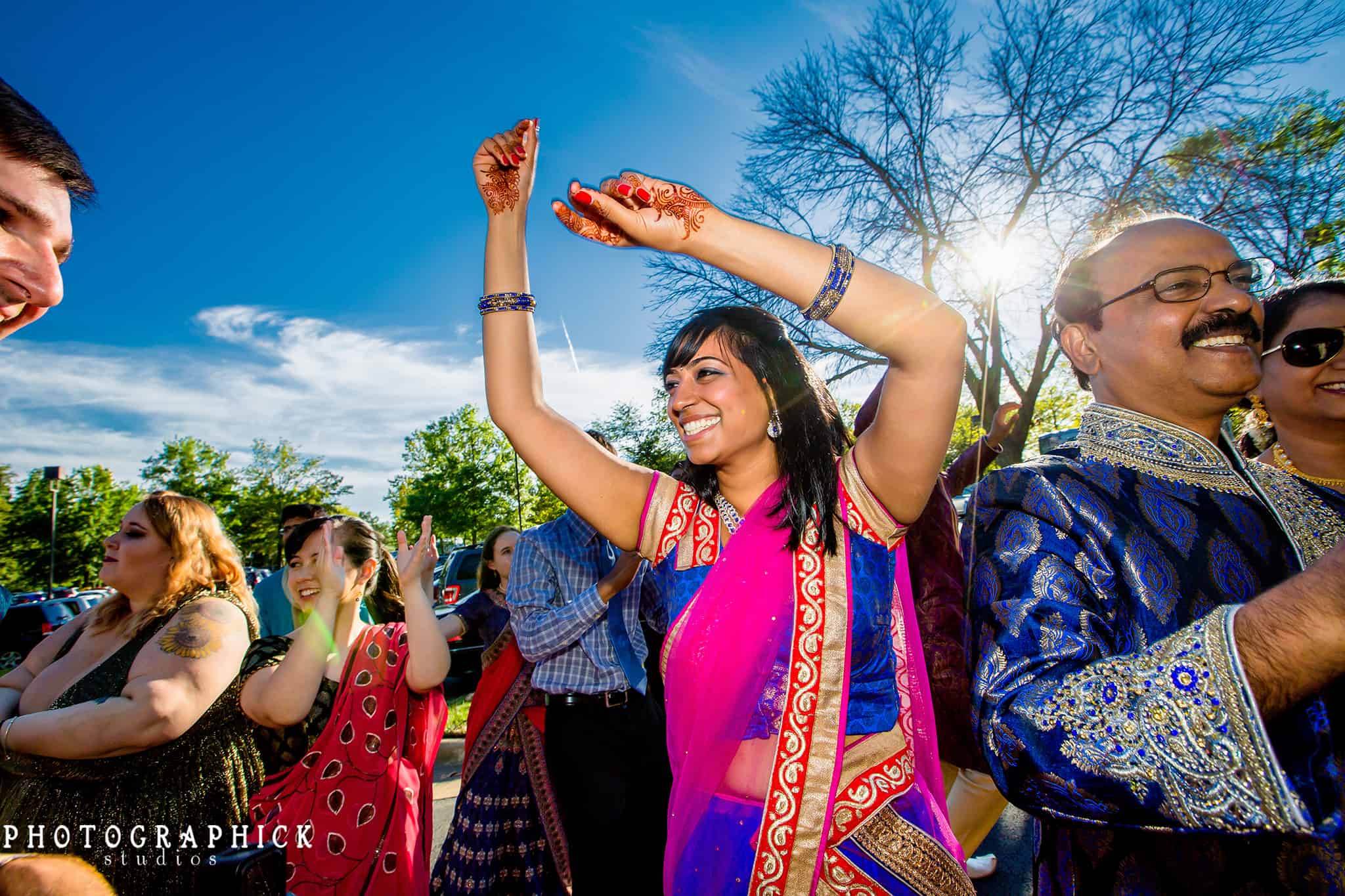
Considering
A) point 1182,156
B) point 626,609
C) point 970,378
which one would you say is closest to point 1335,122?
point 1182,156

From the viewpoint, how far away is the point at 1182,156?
10477 millimetres

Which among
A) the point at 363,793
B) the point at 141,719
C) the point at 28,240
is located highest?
the point at 28,240

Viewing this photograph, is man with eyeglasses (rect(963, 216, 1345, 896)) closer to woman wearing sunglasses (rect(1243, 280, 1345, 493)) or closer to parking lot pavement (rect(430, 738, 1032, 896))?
woman wearing sunglasses (rect(1243, 280, 1345, 493))

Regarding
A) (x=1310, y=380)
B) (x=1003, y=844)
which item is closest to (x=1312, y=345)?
(x=1310, y=380)

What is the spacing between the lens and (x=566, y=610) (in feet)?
10.7

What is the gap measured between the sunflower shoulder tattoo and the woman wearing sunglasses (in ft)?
12.0

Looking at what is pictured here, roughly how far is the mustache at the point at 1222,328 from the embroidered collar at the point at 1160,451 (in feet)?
0.60

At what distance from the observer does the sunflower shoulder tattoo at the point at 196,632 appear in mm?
2467

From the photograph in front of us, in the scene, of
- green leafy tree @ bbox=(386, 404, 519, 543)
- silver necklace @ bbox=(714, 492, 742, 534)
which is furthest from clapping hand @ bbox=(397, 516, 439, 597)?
green leafy tree @ bbox=(386, 404, 519, 543)

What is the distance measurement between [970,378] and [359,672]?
12.2m

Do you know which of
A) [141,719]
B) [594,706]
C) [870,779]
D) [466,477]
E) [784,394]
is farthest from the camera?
[466,477]

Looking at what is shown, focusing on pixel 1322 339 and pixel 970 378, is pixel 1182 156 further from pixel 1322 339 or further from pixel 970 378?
pixel 1322 339

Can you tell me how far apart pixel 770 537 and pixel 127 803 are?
2.54 metres

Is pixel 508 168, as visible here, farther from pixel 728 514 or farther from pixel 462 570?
pixel 462 570
